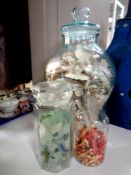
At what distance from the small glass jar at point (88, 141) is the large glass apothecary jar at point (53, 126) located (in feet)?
0.12

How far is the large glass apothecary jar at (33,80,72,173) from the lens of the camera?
38 cm

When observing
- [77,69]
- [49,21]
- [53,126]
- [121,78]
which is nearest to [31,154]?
[53,126]

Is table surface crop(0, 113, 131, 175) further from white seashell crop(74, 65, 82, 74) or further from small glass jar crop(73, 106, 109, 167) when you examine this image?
white seashell crop(74, 65, 82, 74)

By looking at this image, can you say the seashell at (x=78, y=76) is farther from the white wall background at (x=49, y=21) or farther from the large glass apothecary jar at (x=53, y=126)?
the white wall background at (x=49, y=21)

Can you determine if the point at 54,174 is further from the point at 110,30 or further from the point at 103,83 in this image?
the point at 110,30

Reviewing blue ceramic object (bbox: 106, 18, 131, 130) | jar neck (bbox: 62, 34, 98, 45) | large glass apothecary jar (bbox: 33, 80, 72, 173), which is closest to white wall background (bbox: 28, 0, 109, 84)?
blue ceramic object (bbox: 106, 18, 131, 130)

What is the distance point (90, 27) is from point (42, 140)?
33 cm

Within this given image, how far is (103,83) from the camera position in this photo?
0.52 meters

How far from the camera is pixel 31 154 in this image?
1.48ft

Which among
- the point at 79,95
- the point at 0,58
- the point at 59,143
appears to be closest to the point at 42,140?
the point at 59,143

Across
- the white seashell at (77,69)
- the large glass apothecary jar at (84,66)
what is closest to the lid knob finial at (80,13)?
the large glass apothecary jar at (84,66)

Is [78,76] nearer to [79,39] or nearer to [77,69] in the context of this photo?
[77,69]

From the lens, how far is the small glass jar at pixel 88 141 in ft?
1.36

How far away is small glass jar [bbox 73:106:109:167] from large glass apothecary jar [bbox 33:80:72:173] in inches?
1.5
